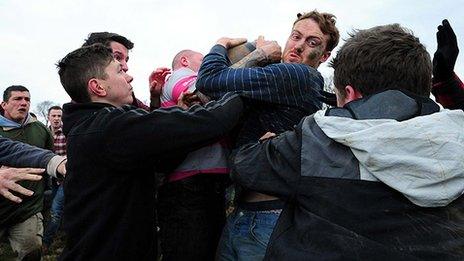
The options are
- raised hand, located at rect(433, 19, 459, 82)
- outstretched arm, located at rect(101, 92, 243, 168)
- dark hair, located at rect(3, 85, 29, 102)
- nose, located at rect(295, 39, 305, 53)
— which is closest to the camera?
outstretched arm, located at rect(101, 92, 243, 168)

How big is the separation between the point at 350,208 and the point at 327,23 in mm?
1344

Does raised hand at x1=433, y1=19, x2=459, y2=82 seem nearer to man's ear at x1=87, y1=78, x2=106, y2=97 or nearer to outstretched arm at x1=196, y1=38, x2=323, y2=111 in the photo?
outstretched arm at x1=196, y1=38, x2=323, y2=111

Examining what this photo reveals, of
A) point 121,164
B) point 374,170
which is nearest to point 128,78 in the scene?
point 121,164

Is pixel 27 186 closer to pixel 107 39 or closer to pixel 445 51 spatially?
pixel 107 39

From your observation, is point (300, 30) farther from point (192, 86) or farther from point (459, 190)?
point (459, 190)

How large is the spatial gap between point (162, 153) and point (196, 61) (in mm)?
932

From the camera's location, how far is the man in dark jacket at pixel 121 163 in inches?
81.4

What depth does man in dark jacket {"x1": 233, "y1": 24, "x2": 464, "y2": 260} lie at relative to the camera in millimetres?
1587

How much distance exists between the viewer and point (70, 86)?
2.51 m

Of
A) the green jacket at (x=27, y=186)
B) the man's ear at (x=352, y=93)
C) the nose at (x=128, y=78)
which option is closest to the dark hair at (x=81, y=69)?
the nose at (x=128, y=78)

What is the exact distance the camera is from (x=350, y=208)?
1.67 metres

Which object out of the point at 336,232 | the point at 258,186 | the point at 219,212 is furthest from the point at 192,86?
the point at 336,232

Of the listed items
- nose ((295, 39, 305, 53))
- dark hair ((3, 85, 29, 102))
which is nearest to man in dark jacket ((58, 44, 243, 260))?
nose ((295, 39, 305, 53))

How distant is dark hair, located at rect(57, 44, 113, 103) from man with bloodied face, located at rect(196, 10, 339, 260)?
555 mm
